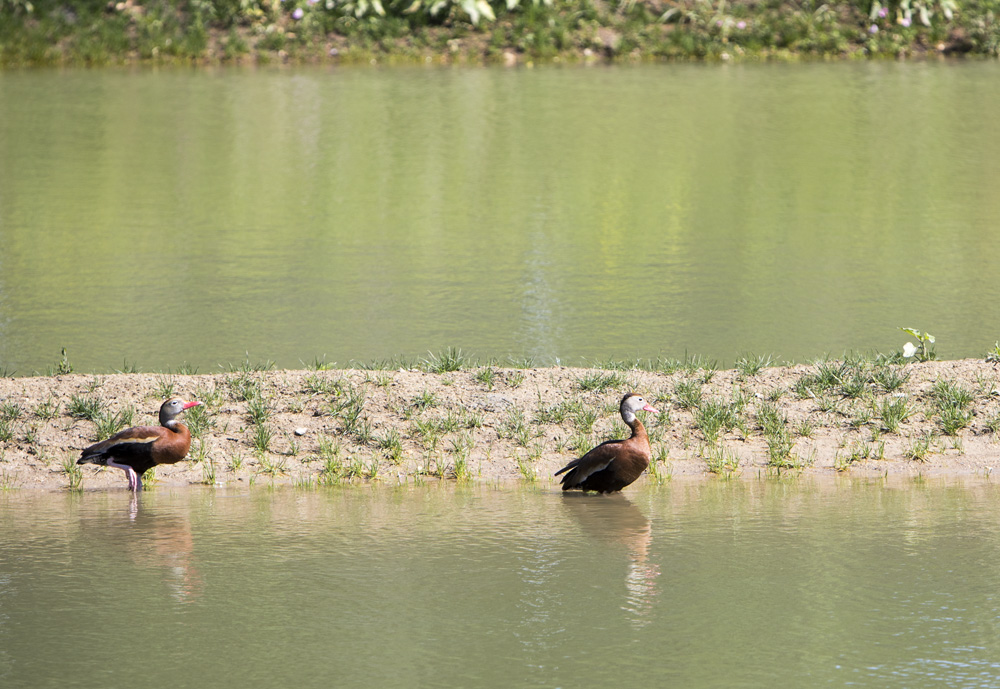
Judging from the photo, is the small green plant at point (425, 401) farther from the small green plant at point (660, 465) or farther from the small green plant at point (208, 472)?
the small green plant at point (660, 465)

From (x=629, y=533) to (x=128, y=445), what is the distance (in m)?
2.62

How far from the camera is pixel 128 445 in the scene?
274 inches

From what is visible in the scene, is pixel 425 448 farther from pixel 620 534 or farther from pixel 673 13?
pixel 673 13

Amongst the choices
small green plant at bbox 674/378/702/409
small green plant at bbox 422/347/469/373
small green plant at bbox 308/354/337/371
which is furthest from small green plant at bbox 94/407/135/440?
small green plant at bbox 674/378/702/409

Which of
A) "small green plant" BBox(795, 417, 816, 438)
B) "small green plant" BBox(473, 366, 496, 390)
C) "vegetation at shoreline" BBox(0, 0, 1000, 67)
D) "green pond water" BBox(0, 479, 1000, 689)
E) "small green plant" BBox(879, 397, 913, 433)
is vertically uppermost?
"vegetation at shoreline" BBox(0, 0, 1000, 67)

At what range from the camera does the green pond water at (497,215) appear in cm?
1000

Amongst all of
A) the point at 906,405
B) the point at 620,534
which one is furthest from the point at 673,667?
the point at 906,405

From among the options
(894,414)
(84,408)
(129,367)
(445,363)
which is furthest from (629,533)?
(129,367)

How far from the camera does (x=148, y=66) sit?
85.8 ft

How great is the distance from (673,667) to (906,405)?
139 inches

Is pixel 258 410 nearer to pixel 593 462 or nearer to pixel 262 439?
pixel 262 439

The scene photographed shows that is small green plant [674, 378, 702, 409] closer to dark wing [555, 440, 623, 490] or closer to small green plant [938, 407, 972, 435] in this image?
dark wing [555, 440, 623, 490]

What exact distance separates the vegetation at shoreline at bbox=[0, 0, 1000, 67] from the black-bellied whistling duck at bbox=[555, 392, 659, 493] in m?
20.1

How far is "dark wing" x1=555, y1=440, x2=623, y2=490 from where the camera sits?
6.77 meters
